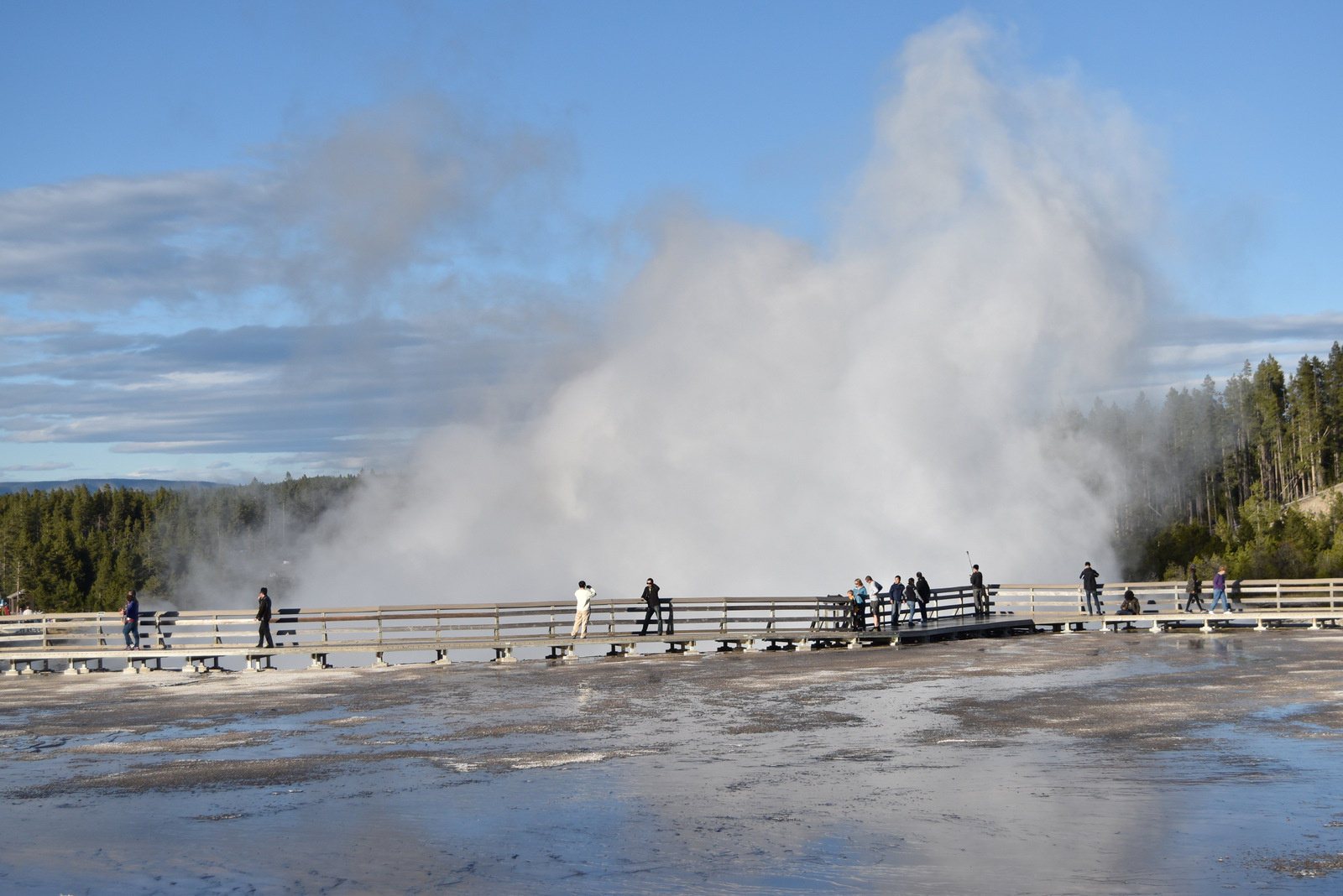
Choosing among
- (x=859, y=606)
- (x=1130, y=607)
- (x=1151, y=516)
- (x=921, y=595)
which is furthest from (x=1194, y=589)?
(x=1151, y=516)

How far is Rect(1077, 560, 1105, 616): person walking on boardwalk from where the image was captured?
130 feet

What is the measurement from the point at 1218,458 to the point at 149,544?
441 feet

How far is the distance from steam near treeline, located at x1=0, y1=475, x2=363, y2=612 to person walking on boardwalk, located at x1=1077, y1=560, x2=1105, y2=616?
5064 inches

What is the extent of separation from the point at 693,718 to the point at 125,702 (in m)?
11.8

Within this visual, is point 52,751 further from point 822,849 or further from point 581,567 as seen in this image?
point 581,567

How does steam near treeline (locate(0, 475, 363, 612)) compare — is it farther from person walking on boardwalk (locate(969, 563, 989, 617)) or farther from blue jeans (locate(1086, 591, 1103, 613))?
blue jeans (locate(1086, 591, 1103, 613))

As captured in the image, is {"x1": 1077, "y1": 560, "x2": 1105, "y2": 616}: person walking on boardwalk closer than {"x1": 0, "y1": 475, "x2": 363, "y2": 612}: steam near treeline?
Yes

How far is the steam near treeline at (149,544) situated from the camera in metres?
148

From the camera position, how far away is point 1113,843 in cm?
1041

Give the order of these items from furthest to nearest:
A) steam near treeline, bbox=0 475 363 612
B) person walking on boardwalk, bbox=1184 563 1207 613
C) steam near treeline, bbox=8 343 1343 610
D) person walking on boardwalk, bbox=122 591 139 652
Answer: steam near treeline, bbox=0 475 363 612
steam near treeline, bbox=8 343 1343 610
person walking on boardwalk, bbox=1184 563 1207 613
person walking on boardwalk, bbox=122 591 139 652

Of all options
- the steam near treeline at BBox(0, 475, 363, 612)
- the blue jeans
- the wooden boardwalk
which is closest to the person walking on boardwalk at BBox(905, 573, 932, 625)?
the wooden boardwalk

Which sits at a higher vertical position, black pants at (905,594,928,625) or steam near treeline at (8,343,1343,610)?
steam near treeline at (8,343,1343,610)

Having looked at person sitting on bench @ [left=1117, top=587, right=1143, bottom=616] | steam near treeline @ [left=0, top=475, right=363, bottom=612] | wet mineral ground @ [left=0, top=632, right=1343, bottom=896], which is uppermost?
steam near treeline @ [left=0, top=475, right=363, bottom=612]

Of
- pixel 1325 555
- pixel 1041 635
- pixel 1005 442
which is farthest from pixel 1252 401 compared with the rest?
pixel 1041 635
